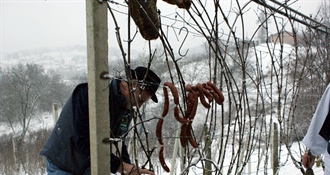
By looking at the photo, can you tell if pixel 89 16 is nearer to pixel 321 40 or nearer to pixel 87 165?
pixel 87 165

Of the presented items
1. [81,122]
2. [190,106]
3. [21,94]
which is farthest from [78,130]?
[21,94]

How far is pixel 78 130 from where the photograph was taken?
1493 millimetres

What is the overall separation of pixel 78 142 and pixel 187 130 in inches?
20.7

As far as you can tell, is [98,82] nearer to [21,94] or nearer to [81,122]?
[81,122]

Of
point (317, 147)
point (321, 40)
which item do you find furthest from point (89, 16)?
point (321, 40)

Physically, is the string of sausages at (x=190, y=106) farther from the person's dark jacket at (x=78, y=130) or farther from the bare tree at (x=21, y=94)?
the bare tree at (x=21, y=94)

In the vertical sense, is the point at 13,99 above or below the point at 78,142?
above

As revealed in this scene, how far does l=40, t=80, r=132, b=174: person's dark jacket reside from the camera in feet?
4.90

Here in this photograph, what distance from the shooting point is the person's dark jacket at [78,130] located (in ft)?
4.90

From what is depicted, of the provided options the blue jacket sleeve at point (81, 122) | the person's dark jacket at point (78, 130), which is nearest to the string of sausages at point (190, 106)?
the person's dark jacket at point (78, 130)

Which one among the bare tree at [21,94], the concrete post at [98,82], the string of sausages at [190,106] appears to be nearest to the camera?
the concrete post at [98,82]

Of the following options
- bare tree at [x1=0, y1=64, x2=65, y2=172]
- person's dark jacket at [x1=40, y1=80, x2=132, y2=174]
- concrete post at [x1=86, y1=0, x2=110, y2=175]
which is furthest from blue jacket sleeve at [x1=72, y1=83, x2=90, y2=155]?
bare tree at [x1=0, y1=64, x2=65, y2=172]

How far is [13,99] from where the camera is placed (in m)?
21.0

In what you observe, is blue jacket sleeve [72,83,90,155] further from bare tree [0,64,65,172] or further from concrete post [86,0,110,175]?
bare tree [0,64,65,172]
